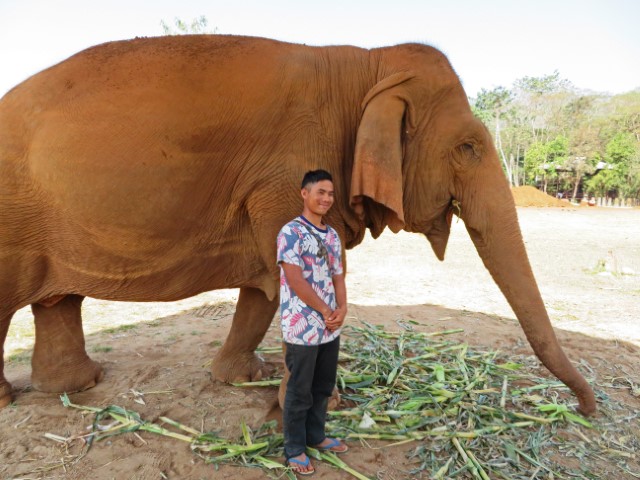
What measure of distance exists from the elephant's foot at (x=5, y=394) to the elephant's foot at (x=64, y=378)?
194 millimetres

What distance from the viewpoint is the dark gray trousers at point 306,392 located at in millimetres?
2547

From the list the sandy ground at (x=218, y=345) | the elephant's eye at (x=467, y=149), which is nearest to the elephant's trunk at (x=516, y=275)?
the elephant's eye at (x=467, y=149)

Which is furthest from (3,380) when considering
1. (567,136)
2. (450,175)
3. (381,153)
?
(567,136)

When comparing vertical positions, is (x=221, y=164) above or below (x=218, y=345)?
above

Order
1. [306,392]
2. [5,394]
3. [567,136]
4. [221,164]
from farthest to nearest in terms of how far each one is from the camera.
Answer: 1. [567,136]
2. [5,394]
3. [221,164]
4. [306,392]

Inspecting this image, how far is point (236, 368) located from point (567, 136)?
44.7 metres

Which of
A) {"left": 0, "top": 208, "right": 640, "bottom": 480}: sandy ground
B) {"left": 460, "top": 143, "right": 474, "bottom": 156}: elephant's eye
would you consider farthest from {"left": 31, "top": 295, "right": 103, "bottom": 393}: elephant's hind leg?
{"left": 460, "top": 143, "right": 474, "bottom": 156}: elephant's eye

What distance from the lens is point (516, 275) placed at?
3148mm

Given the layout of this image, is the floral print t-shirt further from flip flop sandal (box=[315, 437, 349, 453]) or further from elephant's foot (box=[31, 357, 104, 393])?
elephant's foot (box=[31, 357, 104, 393])

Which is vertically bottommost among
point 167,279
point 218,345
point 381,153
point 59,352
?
point 218,345

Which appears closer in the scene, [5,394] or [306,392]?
[306,392]

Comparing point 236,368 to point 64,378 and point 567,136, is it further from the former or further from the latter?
point 567,136

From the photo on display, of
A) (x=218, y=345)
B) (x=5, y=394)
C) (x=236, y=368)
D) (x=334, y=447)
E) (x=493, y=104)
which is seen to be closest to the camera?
(x=334, y=447)

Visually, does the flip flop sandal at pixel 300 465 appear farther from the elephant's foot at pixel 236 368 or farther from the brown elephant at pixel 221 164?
the elephant's foot at pixel 236 368
